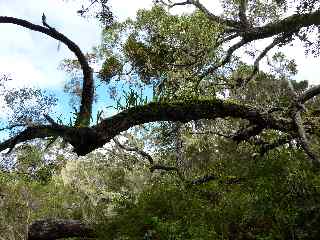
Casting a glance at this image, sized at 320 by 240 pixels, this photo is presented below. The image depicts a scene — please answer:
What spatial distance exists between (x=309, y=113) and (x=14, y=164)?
87.1 feet

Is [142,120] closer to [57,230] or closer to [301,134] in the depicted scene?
[301,134]

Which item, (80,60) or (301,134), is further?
(301,134)

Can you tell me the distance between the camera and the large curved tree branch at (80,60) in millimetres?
6621

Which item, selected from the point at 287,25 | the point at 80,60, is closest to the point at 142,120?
the point at 80,60

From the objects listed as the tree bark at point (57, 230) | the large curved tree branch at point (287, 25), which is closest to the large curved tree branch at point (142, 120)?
the large curved tree branch at point (287, 25)

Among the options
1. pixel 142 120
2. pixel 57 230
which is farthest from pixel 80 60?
pixel 57 230

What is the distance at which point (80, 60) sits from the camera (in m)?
6.88

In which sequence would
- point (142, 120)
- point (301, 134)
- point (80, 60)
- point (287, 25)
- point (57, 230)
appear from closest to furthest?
point (80, 60), point (142, 120), point (301, 134), point (287, 25), point (57, 230)

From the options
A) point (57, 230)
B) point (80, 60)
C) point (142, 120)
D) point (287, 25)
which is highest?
point (287, 25)

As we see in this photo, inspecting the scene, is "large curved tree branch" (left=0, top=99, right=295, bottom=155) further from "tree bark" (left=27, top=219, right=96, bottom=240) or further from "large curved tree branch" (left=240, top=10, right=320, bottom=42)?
"tree bark" (left=27, top=219, right=96, bottom=240)

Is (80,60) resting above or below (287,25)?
below

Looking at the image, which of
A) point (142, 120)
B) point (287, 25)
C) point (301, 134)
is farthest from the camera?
point (287, 25)

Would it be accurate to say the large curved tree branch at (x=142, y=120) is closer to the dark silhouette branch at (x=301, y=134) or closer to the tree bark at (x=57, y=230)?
the dark silhouette branch at (x=301, y=134)

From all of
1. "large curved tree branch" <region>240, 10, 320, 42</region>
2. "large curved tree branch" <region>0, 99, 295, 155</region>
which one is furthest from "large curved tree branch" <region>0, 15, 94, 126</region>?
"large curved tree branch" <region>240, 10, 320, 42</region>
